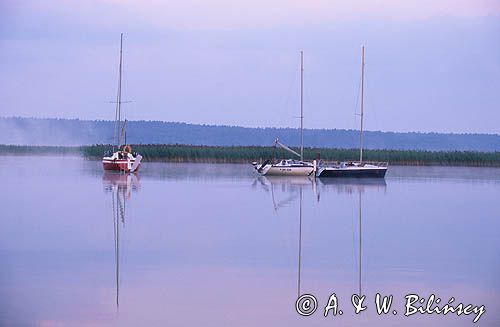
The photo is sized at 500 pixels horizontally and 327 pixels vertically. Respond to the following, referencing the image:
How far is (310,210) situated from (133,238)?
25.3ft

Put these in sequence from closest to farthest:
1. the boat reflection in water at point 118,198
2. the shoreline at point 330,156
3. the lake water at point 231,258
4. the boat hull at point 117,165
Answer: the lake water at point 231,258 → the boat reflection in water at point 118,198 → the boat hull at point 117,165 → the shoreline at point 330,156

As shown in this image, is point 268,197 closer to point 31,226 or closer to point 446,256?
point 31,226

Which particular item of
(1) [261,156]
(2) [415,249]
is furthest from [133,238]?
(1) [261,156]

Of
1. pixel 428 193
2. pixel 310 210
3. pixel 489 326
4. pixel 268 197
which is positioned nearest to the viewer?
pixel 489 326

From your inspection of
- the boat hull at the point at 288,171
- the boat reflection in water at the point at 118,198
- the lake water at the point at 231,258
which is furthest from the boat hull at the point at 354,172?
the lake water at the point at 231,258

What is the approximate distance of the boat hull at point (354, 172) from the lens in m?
43.3

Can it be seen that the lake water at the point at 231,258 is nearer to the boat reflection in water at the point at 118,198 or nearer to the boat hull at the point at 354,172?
the boat reflection in water at the point at 118,198

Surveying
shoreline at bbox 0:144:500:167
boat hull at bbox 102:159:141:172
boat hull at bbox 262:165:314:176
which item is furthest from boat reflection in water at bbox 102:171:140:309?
shoreline at bbox 0:144:500:167

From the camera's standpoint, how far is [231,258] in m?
15.0

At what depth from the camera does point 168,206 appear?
79.3ft

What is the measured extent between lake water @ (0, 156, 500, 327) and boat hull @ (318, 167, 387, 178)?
15.6m

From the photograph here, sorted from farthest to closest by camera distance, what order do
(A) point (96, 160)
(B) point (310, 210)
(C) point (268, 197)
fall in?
1. (A) point (96, 160)
2. (C) point (268, 197)
3. (B) point (310, 210)

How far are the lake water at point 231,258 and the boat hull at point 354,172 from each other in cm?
1559

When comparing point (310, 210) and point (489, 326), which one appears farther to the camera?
point (310, 210)
